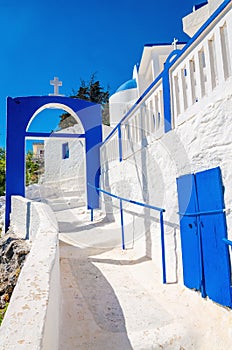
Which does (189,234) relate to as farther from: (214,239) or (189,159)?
(189,159)

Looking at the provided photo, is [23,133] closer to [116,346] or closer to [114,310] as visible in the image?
[114,310]

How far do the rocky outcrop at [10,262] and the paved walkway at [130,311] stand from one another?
4.63ft

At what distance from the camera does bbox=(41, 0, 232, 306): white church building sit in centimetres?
258

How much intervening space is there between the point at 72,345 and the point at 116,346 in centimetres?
39

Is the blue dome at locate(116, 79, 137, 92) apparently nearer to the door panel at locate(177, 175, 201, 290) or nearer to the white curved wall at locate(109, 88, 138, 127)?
the white curved wall at locate(109, 88, 138, 127)

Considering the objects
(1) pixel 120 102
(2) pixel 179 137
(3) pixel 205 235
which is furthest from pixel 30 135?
(1) pixel 120 102

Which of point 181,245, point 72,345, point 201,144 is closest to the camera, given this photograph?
point 72,345

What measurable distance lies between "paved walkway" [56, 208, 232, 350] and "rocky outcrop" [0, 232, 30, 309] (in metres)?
1.41

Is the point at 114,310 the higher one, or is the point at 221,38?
the point at 221,38

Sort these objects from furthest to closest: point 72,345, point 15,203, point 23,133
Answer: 1. point 23,133
2. point 15,203
3. point 72,345

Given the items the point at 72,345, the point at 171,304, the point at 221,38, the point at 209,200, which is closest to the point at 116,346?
the point at 72,345

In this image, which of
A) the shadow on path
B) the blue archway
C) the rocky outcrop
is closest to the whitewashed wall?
the shadow on path

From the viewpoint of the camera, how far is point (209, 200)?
109 inches

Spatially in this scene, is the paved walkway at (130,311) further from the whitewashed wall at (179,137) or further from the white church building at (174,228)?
the whitewashed wall at (179,137)
